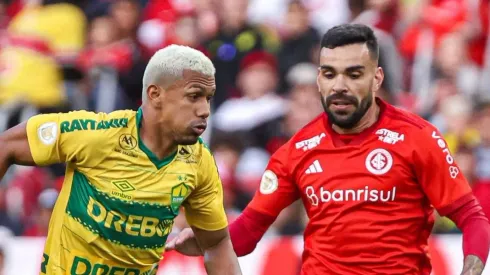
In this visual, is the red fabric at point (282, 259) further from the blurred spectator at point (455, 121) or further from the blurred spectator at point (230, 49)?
the blurred spectator at point (230, 49)

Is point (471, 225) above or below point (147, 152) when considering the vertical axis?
below

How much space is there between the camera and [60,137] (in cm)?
592

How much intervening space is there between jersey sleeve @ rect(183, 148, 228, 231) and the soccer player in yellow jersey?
0.02 m

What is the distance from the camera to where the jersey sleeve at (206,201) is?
6.33m

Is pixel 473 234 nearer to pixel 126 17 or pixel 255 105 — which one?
pixel 255 105

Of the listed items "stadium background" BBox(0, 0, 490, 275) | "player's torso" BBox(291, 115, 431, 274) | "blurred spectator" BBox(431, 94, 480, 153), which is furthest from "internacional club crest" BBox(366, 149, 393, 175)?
"blurred spectator" BBox(431, 94, 480, 153)

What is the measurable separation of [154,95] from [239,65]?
591 centimetres

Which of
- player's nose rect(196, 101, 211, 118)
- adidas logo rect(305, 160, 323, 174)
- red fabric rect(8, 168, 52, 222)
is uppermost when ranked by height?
player's nose rect(196, 101, 211, 118)

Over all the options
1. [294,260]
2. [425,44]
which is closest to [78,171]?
[294,260]

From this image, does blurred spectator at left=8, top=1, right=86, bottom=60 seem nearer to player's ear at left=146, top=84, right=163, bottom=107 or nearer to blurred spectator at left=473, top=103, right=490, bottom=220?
blurred spectator at left=473, top=103, right=490, bottom=220

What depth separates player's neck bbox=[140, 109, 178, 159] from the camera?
20.1 ft

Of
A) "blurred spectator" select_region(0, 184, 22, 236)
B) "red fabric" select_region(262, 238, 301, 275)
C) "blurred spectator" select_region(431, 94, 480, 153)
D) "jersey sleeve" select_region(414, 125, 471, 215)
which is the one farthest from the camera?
"blurred spectator" select_region(0, 184, 22, 236)

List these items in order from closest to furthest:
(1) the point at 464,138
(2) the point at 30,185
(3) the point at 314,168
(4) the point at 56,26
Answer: (3) the point at 314,168, (1) the point at 464,138, (2) the point at 30,185, (4) the point at 56,26

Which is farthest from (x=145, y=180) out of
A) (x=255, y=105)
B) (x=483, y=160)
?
(x=255, y=105)
